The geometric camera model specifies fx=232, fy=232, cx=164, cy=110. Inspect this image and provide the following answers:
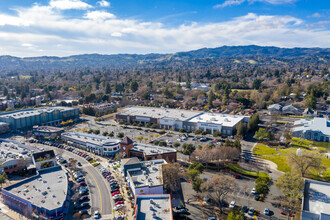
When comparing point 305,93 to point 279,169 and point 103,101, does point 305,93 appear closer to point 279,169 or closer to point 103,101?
point 279,169

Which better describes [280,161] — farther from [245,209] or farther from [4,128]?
[4,128]

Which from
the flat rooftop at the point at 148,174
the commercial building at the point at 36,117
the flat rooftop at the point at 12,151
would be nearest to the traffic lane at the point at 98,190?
the flat rooftop at the point at 148,174

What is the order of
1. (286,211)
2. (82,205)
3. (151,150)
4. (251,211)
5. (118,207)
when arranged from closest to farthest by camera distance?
(251,211) → (286,211) → (118,207) → (82,205) → (151,150)

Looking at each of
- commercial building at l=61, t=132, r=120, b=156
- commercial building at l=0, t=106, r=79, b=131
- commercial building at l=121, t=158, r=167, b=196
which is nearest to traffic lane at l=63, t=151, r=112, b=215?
commercial building at l=121, t=158, r=167, b=196

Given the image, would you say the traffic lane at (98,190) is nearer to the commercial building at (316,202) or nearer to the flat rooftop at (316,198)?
the commercial building at (316,202)

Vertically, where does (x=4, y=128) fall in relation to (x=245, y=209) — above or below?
above

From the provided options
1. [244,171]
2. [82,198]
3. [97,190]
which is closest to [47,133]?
[97,190]
